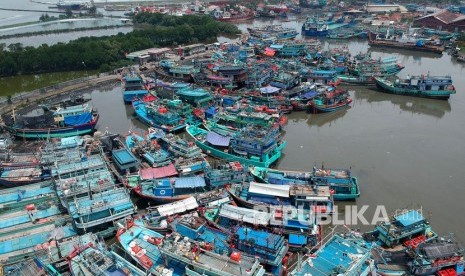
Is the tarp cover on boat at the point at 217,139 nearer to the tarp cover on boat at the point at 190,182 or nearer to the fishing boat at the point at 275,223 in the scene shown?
the tarp cover on boat at the point at 190,182

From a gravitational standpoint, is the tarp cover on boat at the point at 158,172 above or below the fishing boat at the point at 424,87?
below

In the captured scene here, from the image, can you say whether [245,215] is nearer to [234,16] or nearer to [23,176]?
[23,176]

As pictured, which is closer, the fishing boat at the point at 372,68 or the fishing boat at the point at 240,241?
the fishing boat at the point at 240,241

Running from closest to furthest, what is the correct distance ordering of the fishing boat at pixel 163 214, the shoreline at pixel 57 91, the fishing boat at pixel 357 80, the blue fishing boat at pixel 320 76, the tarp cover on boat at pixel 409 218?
the tarp cover on boat at pixel 409 218
the fishing boat at pixel 163 214
the shoreline at pixel 57 91
the blue fishing boat at pixel 320 76
the fishing boat at pixel 357 80

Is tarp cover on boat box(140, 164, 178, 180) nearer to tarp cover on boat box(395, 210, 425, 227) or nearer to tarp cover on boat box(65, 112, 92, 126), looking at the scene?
tarp cover on boat box(65, 112, 92, 126)

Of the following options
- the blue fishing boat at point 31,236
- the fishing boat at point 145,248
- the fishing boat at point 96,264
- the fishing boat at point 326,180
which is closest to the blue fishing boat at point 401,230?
the fishing boat at point 326,180

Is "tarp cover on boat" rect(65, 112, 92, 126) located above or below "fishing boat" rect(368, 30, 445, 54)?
below

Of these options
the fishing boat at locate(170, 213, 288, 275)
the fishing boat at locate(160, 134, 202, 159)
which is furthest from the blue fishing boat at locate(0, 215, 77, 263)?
the fishing boat at locate(160, 134, 202, 159)
